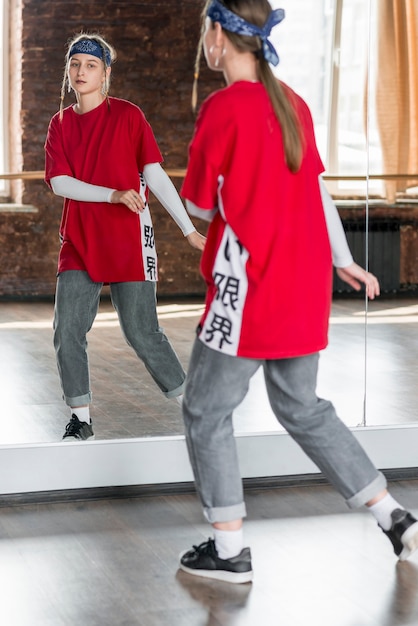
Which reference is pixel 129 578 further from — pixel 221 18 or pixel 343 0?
pixel 343 0

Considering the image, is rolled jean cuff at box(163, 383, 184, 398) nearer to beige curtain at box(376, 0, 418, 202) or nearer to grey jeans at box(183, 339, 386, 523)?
grey jeans at box(183, 339, 386, 523)

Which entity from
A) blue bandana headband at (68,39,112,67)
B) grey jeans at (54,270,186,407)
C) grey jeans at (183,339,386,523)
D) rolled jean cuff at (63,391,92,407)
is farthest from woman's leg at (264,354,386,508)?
blue bandana headband at (68,39,112,67)

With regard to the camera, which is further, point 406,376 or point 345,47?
point 406,376

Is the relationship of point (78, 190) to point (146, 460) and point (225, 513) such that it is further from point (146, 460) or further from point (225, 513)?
point (225, 513)

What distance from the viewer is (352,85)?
367cm

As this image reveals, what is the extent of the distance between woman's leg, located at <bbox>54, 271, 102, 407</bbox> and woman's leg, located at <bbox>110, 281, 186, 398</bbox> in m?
0.08

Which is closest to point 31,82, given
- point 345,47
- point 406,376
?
point 345,47

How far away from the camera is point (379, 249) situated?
12.6 ft

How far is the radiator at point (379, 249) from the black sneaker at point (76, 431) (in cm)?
96

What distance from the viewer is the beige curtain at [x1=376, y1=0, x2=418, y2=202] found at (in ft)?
12.3

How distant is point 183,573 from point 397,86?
182cm

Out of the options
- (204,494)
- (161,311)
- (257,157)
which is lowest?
(204,494)

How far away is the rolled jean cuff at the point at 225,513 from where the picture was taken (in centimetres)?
287

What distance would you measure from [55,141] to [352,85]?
3.31ft
